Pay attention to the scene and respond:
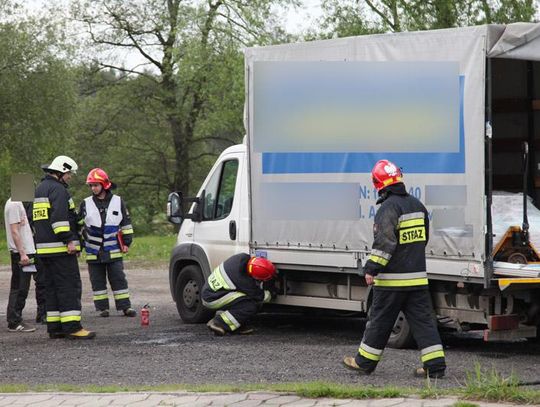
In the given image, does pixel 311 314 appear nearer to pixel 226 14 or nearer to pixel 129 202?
pixel 226 14

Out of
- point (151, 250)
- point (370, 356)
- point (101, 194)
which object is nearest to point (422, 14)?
point (151, 250)

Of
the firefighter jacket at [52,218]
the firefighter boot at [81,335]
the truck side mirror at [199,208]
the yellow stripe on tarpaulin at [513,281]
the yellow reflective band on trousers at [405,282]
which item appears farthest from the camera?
the truck side mirror at [199,208]

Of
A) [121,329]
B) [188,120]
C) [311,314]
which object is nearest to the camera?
[121,329]

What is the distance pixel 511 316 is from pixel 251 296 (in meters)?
2.95

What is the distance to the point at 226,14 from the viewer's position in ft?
119

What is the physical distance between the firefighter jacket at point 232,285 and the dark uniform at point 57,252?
1.42 m

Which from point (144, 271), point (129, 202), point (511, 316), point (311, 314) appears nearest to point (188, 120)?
point (129, 202)

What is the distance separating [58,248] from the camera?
10.7m

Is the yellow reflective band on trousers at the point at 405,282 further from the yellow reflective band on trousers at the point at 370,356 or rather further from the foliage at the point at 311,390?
the foliage at the point at 311,390

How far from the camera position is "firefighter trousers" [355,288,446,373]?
8016 mm

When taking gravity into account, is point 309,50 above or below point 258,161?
above

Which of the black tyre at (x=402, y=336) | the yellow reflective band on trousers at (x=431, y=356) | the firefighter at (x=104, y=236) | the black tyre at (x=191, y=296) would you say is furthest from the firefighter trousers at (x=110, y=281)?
the yellow reflective band on trousers at (x=431, y=356)

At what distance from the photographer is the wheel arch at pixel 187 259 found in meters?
11.9

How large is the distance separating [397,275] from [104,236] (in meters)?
5.64
